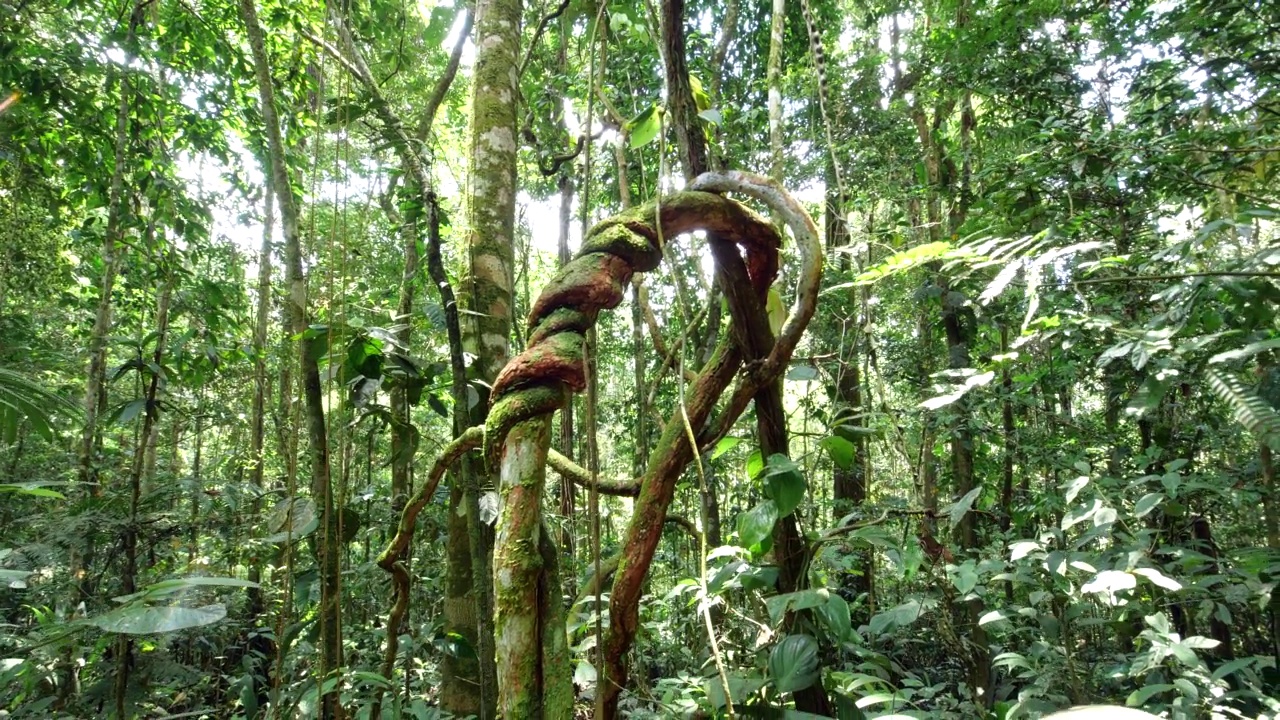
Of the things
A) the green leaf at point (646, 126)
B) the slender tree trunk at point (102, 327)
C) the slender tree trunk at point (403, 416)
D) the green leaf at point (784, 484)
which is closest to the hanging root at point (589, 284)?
the green leaf at point (646, 126)

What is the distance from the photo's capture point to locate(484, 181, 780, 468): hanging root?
1.05 meters

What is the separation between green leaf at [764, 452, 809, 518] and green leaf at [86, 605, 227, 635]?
3.30 feet

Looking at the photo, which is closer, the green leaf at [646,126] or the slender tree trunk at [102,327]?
the green leaf at [646,126]

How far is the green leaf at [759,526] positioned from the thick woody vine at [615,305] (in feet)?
0.63

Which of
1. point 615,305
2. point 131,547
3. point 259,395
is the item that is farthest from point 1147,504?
point 259,395

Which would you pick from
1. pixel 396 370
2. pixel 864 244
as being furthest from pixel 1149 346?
pixel 396 370

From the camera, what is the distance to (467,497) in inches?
59.2

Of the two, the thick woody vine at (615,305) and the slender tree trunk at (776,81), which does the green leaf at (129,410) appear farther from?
the slender tree trunk at (776,81)

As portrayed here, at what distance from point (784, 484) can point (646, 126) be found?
0.83 metres

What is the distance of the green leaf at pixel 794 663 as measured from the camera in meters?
1.27

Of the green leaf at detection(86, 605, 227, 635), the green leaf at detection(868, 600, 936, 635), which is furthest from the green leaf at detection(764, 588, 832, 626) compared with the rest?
the green leaf at detection(86, 605, 227, 635)

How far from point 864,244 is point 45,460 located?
8435mm

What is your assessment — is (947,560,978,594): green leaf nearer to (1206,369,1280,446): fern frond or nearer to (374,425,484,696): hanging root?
(1206,369,1280,446): fern frond

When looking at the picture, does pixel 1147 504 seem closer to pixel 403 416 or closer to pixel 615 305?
pixel 615 305
